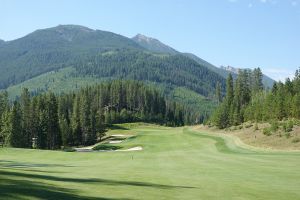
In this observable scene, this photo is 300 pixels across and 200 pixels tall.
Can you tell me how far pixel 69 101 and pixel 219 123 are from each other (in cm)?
6437

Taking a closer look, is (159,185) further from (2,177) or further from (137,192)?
(2,177)

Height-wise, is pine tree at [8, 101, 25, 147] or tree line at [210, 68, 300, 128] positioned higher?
tree line at [210, 68, 300, 128]

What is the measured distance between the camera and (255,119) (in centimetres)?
10238

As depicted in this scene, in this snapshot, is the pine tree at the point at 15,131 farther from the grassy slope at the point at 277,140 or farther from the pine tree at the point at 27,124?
the grassy slope at the point at 277,140

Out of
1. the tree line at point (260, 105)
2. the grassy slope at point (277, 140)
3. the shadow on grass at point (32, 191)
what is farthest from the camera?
the tree line at point (260, 105)

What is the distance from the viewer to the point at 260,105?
346 ft

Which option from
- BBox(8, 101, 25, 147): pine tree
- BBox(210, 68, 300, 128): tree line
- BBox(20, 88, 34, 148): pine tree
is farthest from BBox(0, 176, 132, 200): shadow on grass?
BBox(20, 88, 34, 148): pine tree

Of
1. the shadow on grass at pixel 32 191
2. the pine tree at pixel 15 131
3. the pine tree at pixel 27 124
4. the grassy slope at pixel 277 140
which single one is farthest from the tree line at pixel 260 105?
the shadow on grass at pixel 32 191

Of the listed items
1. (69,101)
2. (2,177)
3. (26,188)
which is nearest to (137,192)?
(26,188)

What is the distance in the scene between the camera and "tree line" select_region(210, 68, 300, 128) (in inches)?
3563

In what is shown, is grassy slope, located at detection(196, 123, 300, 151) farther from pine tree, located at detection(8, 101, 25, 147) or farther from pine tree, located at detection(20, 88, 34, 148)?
pine tree, located at detection(20, 88, 34, 148)

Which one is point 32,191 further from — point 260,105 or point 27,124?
point 27,124

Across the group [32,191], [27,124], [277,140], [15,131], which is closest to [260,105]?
[277,140]

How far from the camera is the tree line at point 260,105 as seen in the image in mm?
90500
